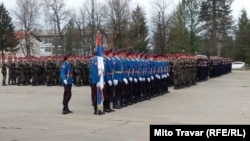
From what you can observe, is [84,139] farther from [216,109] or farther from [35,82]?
[35,82]

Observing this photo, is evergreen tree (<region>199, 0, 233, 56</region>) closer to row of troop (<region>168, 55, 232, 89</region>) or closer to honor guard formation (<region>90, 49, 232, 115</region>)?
row of troop (<region>168, 55, 232, 89</region>)

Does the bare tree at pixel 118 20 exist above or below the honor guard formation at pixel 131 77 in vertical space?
above

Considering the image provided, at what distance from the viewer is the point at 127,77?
608 inches

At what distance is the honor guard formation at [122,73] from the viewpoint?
46.7ft

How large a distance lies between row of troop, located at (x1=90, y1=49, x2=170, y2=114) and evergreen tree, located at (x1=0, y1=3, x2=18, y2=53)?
6373cm

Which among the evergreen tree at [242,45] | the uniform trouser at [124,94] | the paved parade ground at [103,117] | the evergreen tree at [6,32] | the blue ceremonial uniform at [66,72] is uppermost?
the evergreen tree at [6,32]

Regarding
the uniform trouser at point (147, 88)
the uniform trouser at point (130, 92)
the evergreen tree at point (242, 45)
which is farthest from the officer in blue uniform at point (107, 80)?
the evergreen tree at point (242, 45)

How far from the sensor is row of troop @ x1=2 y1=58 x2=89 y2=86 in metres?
26.8

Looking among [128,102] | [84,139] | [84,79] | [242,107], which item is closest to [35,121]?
[84,139]

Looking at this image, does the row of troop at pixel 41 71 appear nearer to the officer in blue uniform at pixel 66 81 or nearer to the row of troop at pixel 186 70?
the row of troop at pixel 186 70

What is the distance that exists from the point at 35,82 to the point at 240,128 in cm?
2151

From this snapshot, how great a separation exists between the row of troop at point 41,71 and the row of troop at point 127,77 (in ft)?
26.5

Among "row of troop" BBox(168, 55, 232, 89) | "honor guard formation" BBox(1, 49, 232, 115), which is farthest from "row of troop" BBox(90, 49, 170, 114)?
"row of troop" BBox(168, 55, 232, 89)

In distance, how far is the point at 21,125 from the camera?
11430 mm
